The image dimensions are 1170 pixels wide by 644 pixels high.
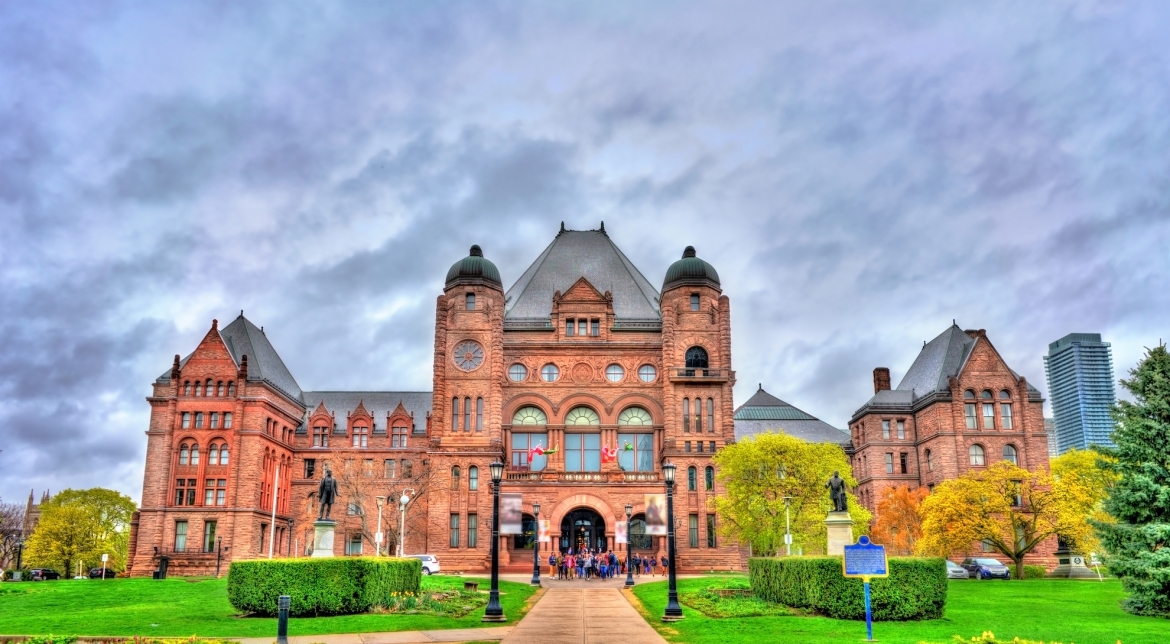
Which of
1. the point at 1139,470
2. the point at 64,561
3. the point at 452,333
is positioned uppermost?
the point at 452,333

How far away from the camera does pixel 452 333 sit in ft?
218

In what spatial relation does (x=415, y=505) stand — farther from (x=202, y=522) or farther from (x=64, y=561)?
(x=64, y=561)

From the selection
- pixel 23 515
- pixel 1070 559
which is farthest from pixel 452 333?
pixel 23 515

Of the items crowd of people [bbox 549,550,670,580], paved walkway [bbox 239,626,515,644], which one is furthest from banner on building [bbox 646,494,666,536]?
paved walkway [bbox 239,626,515,644]

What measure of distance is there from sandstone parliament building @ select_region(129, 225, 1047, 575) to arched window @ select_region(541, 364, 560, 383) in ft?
0.36

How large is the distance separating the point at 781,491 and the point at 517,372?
2359cm

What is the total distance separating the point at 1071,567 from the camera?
63969mm

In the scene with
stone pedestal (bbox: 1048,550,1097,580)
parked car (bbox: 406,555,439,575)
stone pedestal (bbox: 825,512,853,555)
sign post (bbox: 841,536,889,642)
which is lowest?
stone pedestal (bbox: 1048,550,1097,580)

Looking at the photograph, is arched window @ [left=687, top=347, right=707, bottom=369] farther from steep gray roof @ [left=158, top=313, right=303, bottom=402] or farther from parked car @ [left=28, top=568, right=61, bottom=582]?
parked car @ [left=28, top=568, right=61, bottom=582]

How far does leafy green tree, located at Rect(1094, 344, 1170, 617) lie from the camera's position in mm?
26656

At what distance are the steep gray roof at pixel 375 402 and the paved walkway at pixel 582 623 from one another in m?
45.9

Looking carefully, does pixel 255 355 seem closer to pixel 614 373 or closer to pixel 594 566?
pixel 614 373

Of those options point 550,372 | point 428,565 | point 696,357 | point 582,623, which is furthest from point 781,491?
point 582,623

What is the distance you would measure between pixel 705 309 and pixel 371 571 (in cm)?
4369
